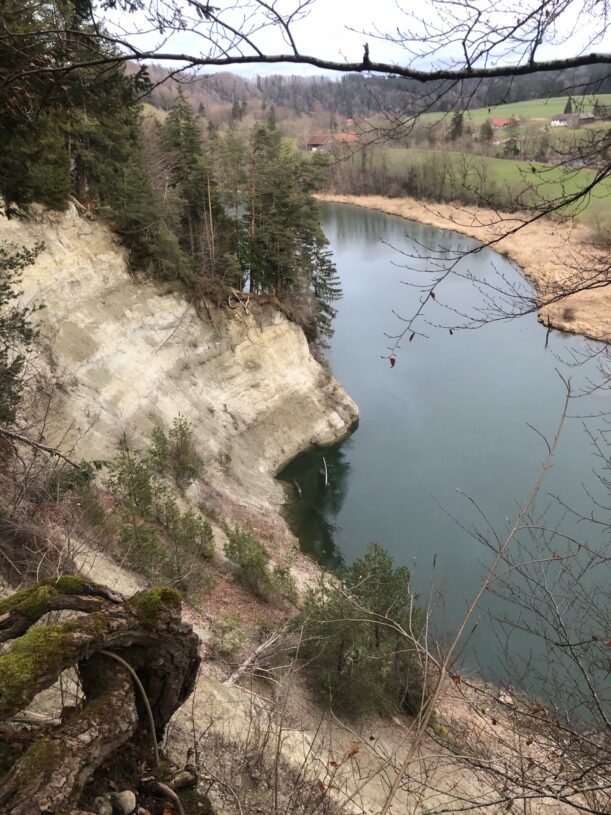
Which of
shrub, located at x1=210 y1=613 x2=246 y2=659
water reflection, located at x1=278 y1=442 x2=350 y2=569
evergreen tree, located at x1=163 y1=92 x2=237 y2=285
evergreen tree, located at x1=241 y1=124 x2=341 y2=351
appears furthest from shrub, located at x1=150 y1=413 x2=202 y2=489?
evergreen tree, located at x1=241 y1=124 x2=341 y2=351

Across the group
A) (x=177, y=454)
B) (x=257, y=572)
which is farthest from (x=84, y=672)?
(x=177, y=454)

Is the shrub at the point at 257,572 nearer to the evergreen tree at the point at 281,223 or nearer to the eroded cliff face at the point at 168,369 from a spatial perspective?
the eroded cliff face at the point at 168,369

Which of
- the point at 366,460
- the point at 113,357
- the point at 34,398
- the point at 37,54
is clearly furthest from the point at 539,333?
Answer: the point at 37,54

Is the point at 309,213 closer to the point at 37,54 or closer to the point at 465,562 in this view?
the point at 465,562

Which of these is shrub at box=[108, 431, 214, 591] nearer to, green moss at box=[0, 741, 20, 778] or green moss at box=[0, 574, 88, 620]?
green moss at box=[0, 574, 88, 620]

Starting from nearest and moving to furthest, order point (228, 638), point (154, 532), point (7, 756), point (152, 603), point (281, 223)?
point (7, 756) → point (152, 603) → point (228, 638) → point (154, 532) → point (281, 223)

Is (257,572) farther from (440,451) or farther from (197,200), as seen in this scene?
(197,200)

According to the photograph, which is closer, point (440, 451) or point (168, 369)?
point (168, 369)
